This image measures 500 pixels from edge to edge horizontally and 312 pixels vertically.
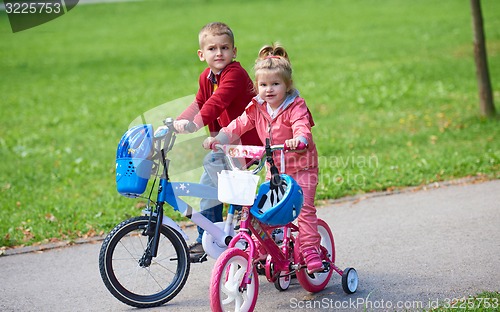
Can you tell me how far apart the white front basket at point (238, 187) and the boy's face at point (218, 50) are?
109 centimetres

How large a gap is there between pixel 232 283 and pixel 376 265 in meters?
1.65

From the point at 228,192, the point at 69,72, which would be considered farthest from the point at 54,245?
the point at 69,72

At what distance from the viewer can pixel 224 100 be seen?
5.53 m

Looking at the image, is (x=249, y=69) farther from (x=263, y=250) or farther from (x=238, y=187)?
(x=238, y=187)

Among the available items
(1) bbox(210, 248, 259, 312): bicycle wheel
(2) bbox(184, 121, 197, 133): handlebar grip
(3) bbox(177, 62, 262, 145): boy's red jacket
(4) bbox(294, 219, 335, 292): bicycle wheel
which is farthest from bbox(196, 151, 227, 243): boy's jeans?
(1) bbox(210, 248, 259, 312): bicycle wheel

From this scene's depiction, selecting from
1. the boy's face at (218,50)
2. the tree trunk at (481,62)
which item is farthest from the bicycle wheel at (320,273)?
the tree trunk at (481,62)

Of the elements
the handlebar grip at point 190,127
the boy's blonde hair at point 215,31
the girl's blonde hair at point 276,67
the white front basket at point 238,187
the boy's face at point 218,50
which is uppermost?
the boy's blonde hair at point 215,31

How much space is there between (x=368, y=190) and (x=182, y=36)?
17463 mm

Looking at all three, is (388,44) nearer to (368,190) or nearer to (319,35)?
(319,35)

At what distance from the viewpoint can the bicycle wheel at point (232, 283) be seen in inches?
183

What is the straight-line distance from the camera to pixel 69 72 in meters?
19.8

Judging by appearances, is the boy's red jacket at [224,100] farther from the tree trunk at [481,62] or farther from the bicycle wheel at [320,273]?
the tree trunk at [481,62]

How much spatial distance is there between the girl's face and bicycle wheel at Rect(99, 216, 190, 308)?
1.11 meters

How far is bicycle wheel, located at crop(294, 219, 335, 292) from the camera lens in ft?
17.5
